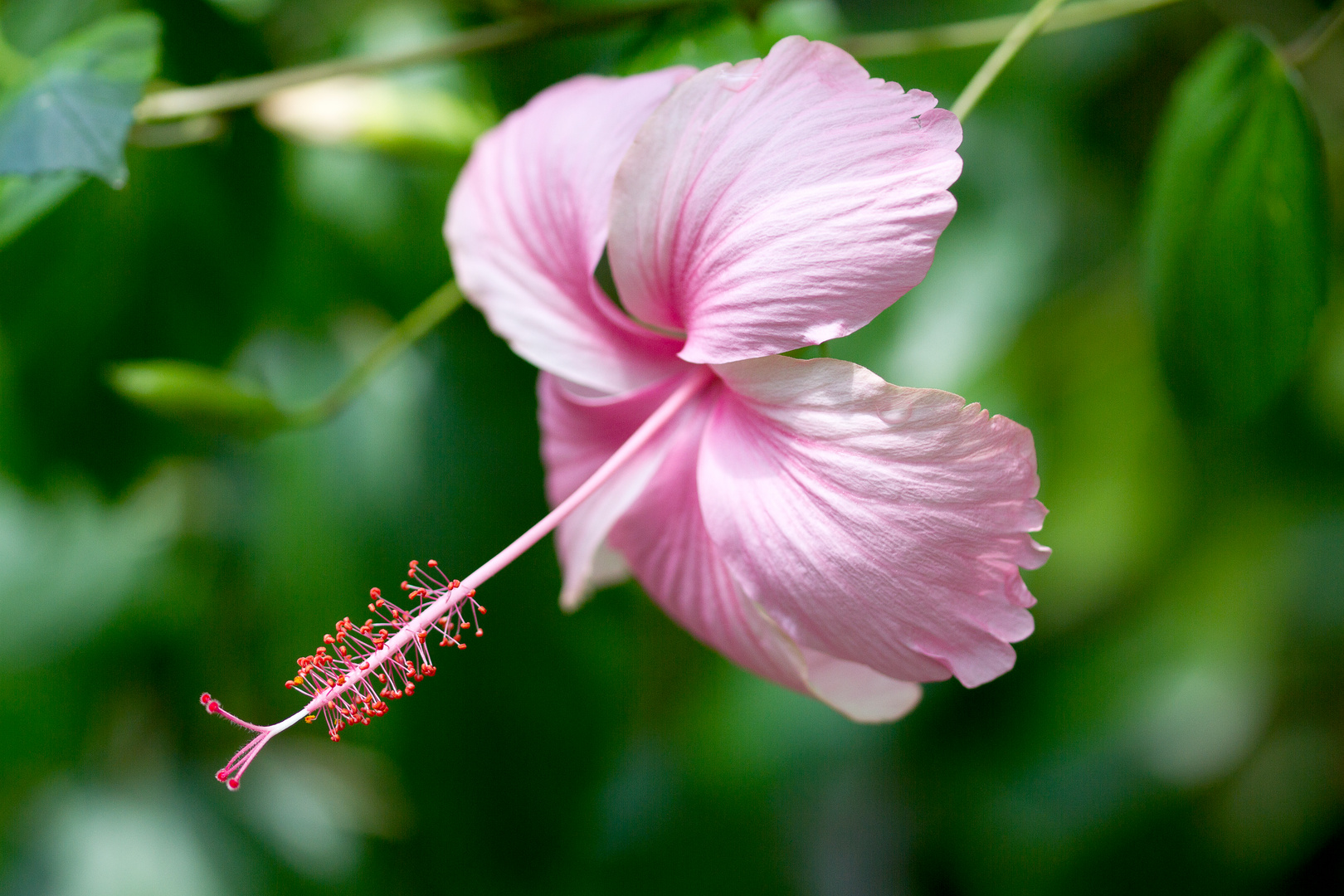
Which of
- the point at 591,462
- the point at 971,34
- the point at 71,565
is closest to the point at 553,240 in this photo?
the point at 591,462

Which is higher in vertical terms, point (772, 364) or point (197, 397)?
point (772, 364)

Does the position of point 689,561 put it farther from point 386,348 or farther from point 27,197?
point 27,197

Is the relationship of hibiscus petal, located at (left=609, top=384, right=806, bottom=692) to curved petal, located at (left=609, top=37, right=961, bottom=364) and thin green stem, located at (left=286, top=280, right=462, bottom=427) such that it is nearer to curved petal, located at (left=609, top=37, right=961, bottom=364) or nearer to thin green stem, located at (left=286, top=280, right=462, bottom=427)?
curved petal, located at (left=609, top=37, right=961, bottom=364)

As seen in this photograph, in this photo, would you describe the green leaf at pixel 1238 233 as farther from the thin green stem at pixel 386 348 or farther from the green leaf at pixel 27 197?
the green leaf at pixel 27 197

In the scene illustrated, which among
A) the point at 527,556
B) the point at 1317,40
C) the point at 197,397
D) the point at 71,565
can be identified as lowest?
the point at 71,565

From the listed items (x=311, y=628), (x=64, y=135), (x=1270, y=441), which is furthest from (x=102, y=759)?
(x=1270, y=441)

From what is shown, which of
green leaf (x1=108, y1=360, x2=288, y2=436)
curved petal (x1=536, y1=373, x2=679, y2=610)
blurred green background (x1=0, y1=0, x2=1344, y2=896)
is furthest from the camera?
blurred green background (x1=0, y1=0, x2=1344, y2=896)

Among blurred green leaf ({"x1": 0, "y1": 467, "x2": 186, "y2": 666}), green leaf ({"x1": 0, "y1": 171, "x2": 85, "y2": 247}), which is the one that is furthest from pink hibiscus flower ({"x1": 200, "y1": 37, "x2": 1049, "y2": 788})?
blurred green leaf ({"x1": 0, "y1": 467, "x2": 186, "y2": 666})
